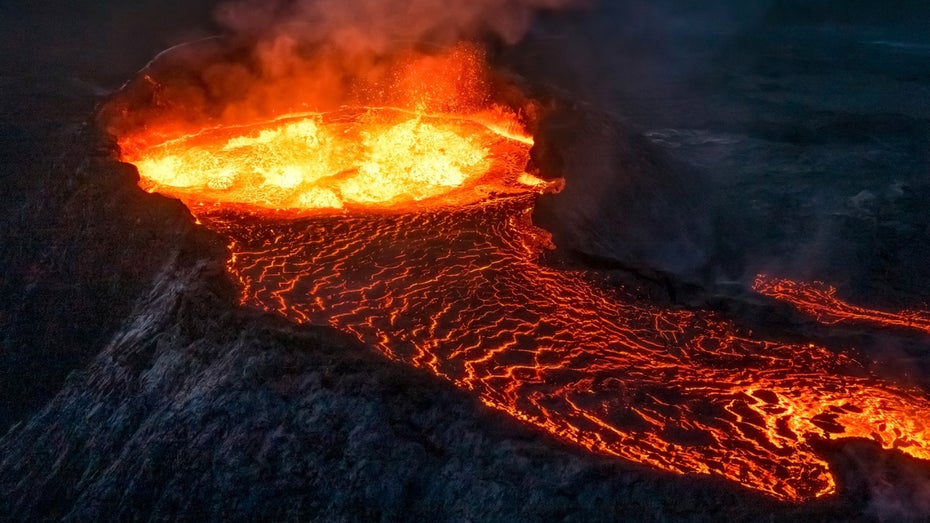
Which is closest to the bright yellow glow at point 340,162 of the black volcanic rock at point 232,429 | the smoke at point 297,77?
the smoke at point 297,77

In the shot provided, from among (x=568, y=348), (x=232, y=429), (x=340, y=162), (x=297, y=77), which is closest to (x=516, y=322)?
(x=568, y=348)

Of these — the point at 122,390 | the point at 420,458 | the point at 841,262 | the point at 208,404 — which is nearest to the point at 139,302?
the point at 122,390

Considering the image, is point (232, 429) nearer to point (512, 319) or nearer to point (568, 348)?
point (512, 319)

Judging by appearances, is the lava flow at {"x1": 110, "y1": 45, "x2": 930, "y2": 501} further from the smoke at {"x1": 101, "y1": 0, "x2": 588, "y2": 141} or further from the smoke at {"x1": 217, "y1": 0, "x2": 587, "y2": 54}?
the smoke at {"x1": 217, "y1": 0, "x2": 587, "y2": 54}

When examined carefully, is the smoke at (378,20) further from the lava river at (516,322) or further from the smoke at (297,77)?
the lava river at (516,322)

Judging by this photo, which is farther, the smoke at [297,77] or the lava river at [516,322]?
the smoke at [297,77]

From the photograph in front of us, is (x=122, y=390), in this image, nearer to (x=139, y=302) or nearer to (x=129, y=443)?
(x=129, y=443)
